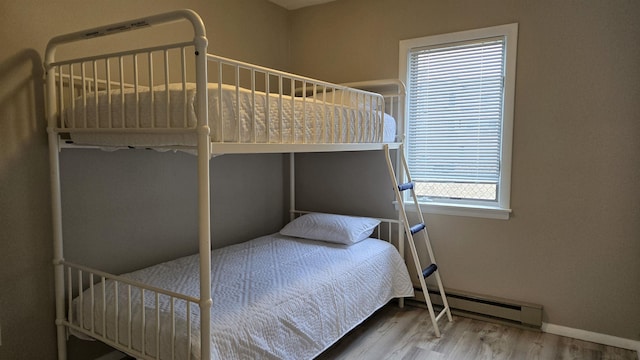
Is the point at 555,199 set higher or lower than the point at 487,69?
lower

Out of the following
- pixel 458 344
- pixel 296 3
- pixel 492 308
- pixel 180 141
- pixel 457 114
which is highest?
pixel 296 3

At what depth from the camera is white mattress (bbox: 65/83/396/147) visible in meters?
1.65

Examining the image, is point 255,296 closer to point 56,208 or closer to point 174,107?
point 174,107

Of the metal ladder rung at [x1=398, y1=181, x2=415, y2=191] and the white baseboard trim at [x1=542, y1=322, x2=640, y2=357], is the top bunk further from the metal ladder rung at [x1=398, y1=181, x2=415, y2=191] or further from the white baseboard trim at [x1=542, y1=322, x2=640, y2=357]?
the white baseboard trim at [x1=542, y1=322, x2=640, y2=357]

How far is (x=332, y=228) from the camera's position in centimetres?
308

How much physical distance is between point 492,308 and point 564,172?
104 cm

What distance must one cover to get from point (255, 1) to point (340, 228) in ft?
6.14

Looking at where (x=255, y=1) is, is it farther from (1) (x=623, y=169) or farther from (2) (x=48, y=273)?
(1) (x=623, y=169)

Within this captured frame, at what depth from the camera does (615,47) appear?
2.50m

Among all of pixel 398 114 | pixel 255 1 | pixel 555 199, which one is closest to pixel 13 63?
pixel 255 1

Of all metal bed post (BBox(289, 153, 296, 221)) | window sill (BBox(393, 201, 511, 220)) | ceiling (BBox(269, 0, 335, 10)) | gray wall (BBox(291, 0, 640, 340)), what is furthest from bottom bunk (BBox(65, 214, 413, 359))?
ceiling (BBox(269, 0, 335, 10))

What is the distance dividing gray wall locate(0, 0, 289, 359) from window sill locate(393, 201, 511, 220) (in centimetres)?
146

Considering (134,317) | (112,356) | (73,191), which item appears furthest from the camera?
(112,356)

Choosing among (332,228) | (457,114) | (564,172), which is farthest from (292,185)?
(564,172)
